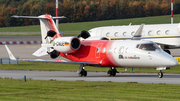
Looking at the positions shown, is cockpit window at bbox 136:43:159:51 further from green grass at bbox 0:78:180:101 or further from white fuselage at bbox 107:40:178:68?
green grass at bbox 0:78:180:101

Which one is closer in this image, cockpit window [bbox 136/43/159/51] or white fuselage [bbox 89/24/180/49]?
cockpit window [bbox 136/43/159/51]

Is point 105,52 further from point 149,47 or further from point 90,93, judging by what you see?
point 90,93

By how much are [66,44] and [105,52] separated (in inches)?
130

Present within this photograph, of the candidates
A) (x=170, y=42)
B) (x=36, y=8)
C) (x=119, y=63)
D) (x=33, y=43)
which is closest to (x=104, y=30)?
A: (x=170, y=42)

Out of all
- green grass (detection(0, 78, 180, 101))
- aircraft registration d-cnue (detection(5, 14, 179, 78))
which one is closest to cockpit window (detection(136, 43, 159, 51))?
aircraft registration d-cnue (detection(5, 14, 179, 78))

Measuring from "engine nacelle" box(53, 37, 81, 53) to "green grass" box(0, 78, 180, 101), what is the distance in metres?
9.14

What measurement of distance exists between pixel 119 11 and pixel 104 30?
9862 centimetres

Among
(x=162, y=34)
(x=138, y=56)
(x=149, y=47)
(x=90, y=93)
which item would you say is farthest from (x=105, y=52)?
(x=162, y=34)

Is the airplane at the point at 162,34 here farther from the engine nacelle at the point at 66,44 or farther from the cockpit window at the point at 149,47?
the cockpit window at the point at 149,47

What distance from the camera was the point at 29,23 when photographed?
14188 centimetres

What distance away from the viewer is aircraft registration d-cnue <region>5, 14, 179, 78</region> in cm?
2541

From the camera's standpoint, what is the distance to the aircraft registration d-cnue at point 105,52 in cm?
2541

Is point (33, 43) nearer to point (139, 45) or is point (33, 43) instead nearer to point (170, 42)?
point (170, 42)

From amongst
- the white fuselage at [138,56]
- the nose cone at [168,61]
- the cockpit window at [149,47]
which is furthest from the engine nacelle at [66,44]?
the nose cone at [168,61]
